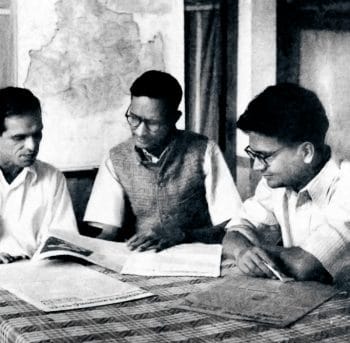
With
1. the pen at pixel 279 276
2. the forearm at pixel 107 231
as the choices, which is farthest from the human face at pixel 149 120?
the pen at pixel 279 276

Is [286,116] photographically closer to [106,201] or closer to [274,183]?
[274,183]

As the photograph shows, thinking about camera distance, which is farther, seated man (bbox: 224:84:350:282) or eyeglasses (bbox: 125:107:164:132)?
eyeglasses (bbox: 125:107:164:132)

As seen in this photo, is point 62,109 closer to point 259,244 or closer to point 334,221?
point 259,244

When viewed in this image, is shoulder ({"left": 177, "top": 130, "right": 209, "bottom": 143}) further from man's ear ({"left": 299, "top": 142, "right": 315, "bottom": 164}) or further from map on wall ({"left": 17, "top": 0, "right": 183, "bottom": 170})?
man's ear ({"left": 299, "top": 142, "right": 315, "bottom": 164})

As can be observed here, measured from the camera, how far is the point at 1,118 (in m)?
2.42

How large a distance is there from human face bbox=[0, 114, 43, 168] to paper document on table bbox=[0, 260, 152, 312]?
0.62 m

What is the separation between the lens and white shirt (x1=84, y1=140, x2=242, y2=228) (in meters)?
2.76

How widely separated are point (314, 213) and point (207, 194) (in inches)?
32.7

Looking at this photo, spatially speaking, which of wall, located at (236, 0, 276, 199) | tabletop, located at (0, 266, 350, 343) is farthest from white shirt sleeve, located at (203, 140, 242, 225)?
tabletop, located at (0, 266, 350, 343)

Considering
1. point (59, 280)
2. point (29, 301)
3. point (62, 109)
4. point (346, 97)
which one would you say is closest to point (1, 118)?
point (62, 109)

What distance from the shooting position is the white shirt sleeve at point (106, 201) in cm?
274

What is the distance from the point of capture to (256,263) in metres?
1.73

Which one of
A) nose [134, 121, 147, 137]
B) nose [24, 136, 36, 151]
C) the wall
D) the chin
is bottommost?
the chin

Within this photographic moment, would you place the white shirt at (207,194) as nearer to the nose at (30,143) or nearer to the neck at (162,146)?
the neck at (162,146)
